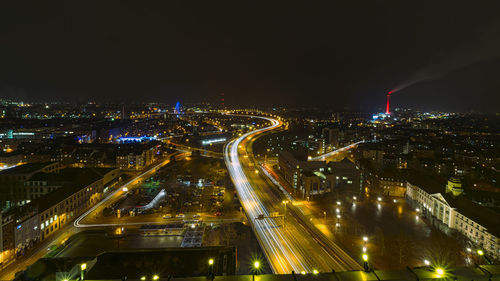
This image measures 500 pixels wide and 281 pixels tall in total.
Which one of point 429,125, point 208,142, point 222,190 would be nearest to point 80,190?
point 222,190

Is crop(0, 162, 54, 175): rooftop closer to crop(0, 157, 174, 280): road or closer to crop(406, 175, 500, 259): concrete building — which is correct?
crop(0, 157, 174, 280): road

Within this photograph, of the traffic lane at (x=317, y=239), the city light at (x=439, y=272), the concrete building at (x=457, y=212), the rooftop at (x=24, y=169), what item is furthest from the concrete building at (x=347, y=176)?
the rooftop at (x=24, y=169)

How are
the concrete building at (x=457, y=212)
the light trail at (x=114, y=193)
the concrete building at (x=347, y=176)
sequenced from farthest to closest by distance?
the concrete building at (x=347, y=176)
the light trail at (x=114, y=193)
the concrete building at (x=457, y=212)

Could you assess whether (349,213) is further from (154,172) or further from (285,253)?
(154,172)

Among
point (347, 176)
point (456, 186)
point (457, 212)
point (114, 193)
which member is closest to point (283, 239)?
point (457, 212)

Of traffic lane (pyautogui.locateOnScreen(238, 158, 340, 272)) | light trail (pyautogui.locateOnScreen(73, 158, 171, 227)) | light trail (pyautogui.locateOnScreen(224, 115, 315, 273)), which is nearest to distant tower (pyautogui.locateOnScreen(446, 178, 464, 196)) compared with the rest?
traffic lane (pyautogui.locateOnScreen(238, 158, 340, 272))

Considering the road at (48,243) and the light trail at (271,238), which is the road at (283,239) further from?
the road at (48,243)

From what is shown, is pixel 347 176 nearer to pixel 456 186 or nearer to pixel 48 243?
pixel 456 186

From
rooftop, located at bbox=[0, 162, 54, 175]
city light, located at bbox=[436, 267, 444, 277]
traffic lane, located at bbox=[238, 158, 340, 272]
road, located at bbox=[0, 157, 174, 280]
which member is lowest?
road, located at bbox=[0, 157, 174, 280]
